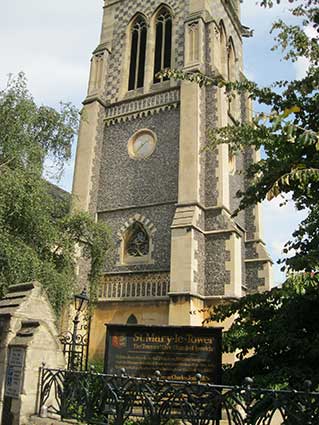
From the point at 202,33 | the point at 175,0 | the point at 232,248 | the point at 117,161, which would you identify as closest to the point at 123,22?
the point at 175,0

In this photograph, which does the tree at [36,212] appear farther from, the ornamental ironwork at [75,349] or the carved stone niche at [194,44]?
the carved stone niche at [194,44]

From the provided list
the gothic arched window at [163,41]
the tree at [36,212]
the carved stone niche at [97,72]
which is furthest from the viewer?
the carved stone niche at [97,72]

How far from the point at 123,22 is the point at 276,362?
69.2 ft

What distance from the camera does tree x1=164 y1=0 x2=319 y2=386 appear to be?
17.4 feet

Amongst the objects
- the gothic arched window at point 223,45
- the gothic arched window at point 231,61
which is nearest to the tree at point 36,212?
the gothic arched window at point 223,45

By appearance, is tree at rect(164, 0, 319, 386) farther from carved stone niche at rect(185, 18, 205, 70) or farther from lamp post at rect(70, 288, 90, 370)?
carved stone niche at rect(185, 18, 205, 70)

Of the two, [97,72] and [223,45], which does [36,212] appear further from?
[223,45]

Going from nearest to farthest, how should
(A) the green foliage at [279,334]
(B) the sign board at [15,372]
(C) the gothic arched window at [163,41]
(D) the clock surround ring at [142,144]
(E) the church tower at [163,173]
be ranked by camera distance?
(A) the green foliage at [279,334], (B) the sign board at [15,372], (E) the church tower at [163,173], (D) the clock surround ring at [142,144], (C) the gothic arched window at [163,41]

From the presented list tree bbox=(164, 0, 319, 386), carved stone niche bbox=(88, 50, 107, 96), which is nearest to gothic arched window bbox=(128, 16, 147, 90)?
carved stone niche bbox=(88, 50, 107, 96)

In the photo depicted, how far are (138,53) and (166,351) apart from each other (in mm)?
18192

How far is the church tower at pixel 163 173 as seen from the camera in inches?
606

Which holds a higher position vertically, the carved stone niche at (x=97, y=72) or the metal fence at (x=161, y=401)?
Result: the carved stone niche at (x=97, y=72)

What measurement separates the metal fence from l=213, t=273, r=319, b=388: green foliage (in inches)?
28.0

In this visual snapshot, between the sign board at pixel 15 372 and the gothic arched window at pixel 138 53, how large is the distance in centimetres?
1691
